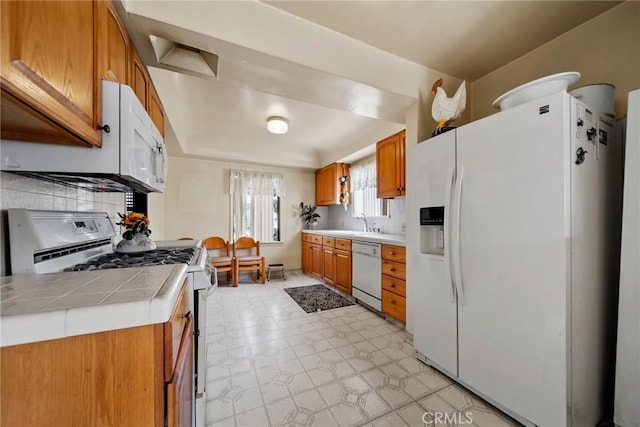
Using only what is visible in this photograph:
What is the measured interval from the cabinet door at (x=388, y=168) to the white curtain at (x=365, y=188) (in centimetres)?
62

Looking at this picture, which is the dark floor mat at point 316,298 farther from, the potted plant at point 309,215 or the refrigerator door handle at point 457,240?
the refrigerator door handle at point 457,240

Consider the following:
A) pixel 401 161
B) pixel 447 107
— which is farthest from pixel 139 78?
pixel 401 161

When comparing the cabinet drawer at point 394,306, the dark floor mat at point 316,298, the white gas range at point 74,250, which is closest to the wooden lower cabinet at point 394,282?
the cabinet drawer at point 394,306

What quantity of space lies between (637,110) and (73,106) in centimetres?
232

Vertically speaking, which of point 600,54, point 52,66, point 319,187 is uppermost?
point 600,54

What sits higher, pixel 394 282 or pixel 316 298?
pixel 394 282

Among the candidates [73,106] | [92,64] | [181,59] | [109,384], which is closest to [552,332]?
[109,384]

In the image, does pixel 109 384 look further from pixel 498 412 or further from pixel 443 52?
pixel 443 52

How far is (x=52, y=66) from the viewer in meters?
0.69

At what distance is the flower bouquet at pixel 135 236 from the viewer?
1.43m

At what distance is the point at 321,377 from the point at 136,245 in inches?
59.1

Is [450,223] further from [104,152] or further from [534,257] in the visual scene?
[104,152]

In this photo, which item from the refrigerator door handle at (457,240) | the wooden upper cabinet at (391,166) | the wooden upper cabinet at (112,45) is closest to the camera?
the wooden upper cabinet at (112,45)

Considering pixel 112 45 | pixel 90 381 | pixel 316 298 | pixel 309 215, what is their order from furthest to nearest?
pixel 309 215 → pixel 316 298 → pixel 112 45 → pixel 90 381
